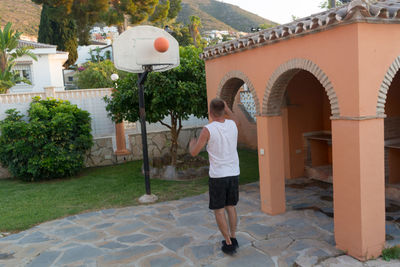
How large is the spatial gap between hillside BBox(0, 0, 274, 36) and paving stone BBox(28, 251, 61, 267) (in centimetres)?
4353

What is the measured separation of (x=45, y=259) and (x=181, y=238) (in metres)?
1.95

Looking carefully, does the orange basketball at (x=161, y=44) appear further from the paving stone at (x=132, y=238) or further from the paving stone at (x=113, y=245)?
the paving stone at (x=113, y=245)

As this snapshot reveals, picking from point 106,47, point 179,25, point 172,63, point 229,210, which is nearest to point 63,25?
point 106,47

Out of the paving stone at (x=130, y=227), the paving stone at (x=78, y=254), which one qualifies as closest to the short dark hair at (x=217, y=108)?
the paving stone at (x=78, y=254)

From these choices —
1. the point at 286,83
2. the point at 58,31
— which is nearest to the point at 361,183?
the point at 286,83

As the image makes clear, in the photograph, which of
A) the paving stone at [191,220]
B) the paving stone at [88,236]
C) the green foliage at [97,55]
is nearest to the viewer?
the paving stone at [88,236]

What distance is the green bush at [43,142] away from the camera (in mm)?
9938

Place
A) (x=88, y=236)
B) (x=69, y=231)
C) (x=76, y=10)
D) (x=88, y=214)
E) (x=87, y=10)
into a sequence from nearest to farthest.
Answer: (x=88, y=236) → (x=69, y=231) → (x=88, y=214) → (x=87, y=10) → (x=76, y=10)

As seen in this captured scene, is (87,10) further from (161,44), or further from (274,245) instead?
(274,245)

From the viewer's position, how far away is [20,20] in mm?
45125

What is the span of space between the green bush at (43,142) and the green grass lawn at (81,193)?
16.5 inches

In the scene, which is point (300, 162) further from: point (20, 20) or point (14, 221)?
point (20, 20)

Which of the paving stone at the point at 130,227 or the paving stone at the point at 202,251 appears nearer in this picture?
the paving stone at the point at 202,251

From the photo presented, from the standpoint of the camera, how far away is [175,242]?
5238mm
